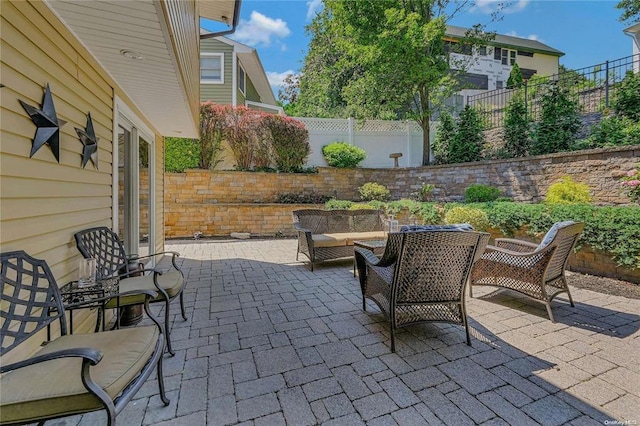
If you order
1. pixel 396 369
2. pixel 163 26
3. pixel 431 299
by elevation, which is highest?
pixel 163 26

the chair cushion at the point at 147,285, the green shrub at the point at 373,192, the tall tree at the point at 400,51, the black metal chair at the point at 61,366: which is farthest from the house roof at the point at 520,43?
the black metal chair at the point at 61,366

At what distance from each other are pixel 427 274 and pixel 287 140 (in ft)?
25.3

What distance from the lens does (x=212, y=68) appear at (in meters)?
11.9

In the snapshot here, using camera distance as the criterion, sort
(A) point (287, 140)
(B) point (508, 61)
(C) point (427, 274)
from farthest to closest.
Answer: (B) point (508, 61)
(A) point (287, 140)
(C) point (427, 274)

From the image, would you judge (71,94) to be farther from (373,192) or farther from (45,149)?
(373,192)

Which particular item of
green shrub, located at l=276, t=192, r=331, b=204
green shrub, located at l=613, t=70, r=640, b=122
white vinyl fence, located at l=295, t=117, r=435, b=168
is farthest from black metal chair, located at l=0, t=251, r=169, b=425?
green shrub, located at l=613, t=70, r=640, b=122

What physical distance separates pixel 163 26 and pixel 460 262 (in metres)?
2.80

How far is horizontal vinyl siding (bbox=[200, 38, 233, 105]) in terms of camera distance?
11.6m

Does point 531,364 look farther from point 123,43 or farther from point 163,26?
point 123,43

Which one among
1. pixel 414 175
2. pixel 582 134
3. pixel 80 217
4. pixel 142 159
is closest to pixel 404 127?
pixel 414 175

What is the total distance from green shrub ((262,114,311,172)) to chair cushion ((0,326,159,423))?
8.23 m

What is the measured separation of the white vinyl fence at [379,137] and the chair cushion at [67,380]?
31.3 ft

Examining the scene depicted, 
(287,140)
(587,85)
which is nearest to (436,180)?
(287,140)

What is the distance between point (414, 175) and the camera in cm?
984
